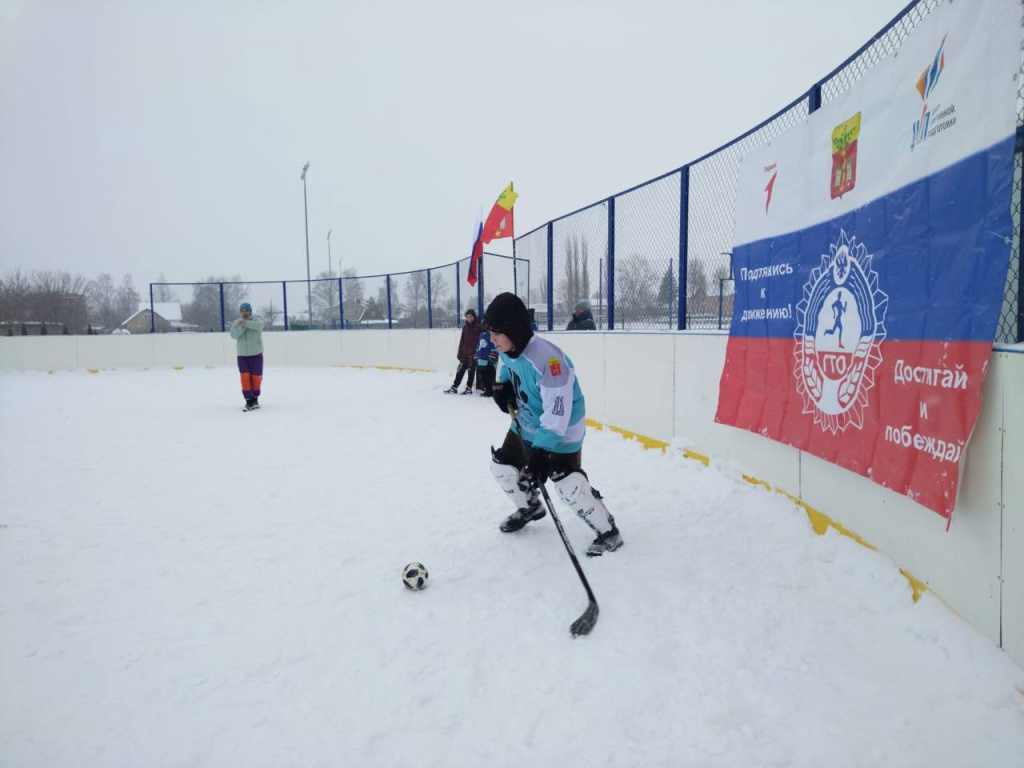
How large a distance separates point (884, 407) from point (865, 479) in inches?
20.0

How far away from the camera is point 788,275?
3973mm

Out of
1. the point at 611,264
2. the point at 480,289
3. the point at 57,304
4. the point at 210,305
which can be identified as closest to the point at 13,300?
the point at 57,304

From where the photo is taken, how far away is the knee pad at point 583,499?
3.53 m

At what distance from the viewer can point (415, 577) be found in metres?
3.17

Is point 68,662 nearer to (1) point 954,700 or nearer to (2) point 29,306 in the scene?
(1) point 954,700

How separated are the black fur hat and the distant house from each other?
59.2ft

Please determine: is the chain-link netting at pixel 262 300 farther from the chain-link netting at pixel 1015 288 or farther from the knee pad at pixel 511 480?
the chain-link netting at pixel 1015 288

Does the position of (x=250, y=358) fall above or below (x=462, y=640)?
above

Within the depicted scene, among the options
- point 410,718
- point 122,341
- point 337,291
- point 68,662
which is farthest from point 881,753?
point 122,341

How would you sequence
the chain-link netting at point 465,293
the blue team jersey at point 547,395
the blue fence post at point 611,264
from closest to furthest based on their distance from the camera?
the blue team jersey at point 547,395, the blue fence post at point 611,264, the chain-link netting at point 465,293

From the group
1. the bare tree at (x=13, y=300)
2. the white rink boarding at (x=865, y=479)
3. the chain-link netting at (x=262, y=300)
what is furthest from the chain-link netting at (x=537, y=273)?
the bare tree at (x=13, y=300)

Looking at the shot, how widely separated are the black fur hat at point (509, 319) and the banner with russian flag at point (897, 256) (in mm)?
1804

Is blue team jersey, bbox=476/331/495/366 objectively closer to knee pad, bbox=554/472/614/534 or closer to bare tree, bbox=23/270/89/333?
knee pad, bbox=554/472/614/534

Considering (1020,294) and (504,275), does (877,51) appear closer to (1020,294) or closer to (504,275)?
(1020,294)
